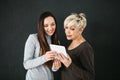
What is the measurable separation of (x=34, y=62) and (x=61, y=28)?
0.73 meters

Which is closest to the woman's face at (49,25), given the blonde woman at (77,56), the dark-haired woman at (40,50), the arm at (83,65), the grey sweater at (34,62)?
the dark-haired woman at (40,50)

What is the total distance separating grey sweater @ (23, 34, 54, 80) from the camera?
2289 millimetres

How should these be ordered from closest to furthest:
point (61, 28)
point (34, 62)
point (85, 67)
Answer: point (85, 67) → point (34, 62) → point (61, 28)

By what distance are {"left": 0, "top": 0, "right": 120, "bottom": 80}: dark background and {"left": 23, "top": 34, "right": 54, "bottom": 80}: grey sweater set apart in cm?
53

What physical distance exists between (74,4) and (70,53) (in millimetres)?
830

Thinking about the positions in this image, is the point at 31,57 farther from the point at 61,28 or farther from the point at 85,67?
the point at 61,28

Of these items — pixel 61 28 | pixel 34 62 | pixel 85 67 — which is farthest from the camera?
pixel 61 28

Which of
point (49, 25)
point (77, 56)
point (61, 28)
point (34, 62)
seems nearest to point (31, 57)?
point (34, 62)

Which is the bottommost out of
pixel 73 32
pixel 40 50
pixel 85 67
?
pixel 85 67

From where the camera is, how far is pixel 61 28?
2.86 metres
